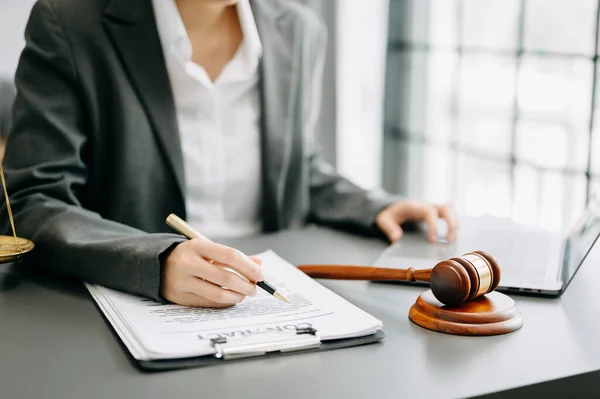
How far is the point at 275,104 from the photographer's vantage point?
5.24ft

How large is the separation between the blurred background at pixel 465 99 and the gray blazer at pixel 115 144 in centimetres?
87

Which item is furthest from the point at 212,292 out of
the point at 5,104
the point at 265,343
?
the point at 5,104

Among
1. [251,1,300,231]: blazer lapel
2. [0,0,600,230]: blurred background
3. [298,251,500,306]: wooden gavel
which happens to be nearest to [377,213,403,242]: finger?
[251,1,300,231]: blazer lapel

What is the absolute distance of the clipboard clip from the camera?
0.87 m

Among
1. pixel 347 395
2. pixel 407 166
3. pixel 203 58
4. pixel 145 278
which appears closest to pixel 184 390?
pixel 347 395

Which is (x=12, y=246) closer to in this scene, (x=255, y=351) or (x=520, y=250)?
(x=255, y=351)

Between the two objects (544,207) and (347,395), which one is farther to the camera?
(544,207)

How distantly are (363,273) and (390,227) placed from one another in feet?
1.01

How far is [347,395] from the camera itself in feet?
2.59

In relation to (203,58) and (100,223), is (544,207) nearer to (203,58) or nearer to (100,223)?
(203,58)

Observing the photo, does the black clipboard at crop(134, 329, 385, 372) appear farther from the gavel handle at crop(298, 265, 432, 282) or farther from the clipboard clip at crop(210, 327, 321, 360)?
the gavel handle at crop(298, 265, 432, 282)

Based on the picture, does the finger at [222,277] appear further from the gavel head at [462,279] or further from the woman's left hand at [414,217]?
the woman's left hand at [414,217]

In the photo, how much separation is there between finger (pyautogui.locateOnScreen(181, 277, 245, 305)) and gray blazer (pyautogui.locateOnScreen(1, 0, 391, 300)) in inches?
3.9

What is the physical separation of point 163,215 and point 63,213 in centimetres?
29
